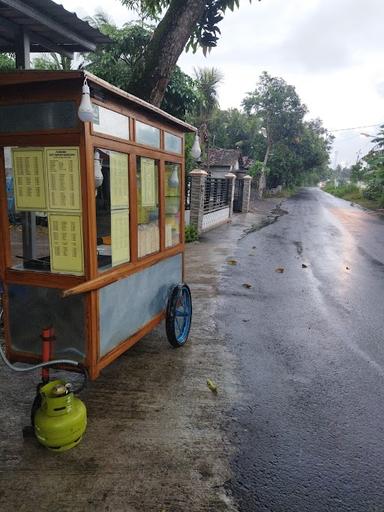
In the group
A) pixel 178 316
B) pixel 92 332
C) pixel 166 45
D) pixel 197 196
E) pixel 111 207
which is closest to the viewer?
pixel 92 332

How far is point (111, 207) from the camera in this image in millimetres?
3494

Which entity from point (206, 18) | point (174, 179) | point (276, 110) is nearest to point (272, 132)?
point (276, 110)

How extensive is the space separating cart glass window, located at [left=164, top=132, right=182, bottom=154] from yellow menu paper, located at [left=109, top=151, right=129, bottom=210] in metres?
→ 0.96

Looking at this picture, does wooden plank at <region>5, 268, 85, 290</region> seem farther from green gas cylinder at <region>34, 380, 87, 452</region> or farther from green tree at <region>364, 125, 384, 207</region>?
green tree at <region>364, 125, 384, 207</region>

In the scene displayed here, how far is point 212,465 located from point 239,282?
5620 millimetres

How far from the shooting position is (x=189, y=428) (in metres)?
3.35

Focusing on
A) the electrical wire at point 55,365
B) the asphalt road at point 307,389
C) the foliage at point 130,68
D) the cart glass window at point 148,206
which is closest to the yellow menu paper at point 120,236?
the cart glass window at point 148,206

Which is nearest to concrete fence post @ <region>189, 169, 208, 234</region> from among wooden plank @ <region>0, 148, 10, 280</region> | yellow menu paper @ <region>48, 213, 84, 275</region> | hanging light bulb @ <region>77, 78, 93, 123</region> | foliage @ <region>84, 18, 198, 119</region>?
foliage @ <region>84, 18, 198, 119</region>

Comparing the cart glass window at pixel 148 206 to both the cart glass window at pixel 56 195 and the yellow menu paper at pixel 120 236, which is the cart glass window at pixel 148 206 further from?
the cart glass window at pixel 56 195

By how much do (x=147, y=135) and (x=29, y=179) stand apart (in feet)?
4.16

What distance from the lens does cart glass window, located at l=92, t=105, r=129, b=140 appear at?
121 inches

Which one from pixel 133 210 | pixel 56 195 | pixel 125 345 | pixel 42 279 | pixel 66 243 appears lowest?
pixel 125 345

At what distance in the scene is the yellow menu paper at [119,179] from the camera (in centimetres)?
346

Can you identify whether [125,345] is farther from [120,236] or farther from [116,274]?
[120,236]
